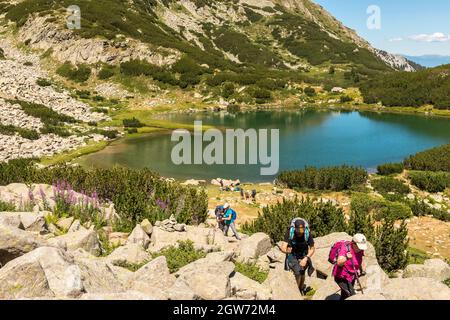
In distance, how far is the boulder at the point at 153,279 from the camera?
24.1ft

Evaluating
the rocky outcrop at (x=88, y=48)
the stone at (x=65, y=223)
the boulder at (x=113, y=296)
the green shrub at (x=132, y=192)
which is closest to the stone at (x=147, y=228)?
the green shrub at (x=132, y=192)

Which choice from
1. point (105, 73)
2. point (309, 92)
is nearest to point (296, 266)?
point (105, 73)

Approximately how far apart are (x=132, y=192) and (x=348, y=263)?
441 inches

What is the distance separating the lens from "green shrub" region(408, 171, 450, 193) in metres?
29.6

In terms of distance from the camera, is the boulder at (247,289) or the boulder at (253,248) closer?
the boulder at (247,289)

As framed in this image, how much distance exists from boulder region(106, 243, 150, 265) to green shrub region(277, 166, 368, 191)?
70.5 ft

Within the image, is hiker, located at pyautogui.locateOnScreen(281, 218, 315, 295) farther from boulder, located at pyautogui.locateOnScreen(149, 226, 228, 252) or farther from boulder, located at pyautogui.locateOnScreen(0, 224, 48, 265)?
boulder, located at pyautogui.locateOnScreen(0, 224, 48, 265)

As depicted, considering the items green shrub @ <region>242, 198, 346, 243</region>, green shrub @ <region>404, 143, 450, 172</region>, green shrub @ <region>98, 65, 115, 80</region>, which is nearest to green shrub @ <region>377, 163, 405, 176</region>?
green shrub @ <region>404, 143, 450, 172</region>

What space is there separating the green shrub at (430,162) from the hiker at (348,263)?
3204cm

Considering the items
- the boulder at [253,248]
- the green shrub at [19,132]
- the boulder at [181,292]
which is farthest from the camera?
A: the green shrub at [19,132]

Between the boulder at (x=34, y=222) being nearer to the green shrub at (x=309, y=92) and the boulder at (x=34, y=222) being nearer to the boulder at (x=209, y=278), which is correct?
the boulder at (x=209, y=278)

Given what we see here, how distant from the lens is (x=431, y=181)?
3022cm
